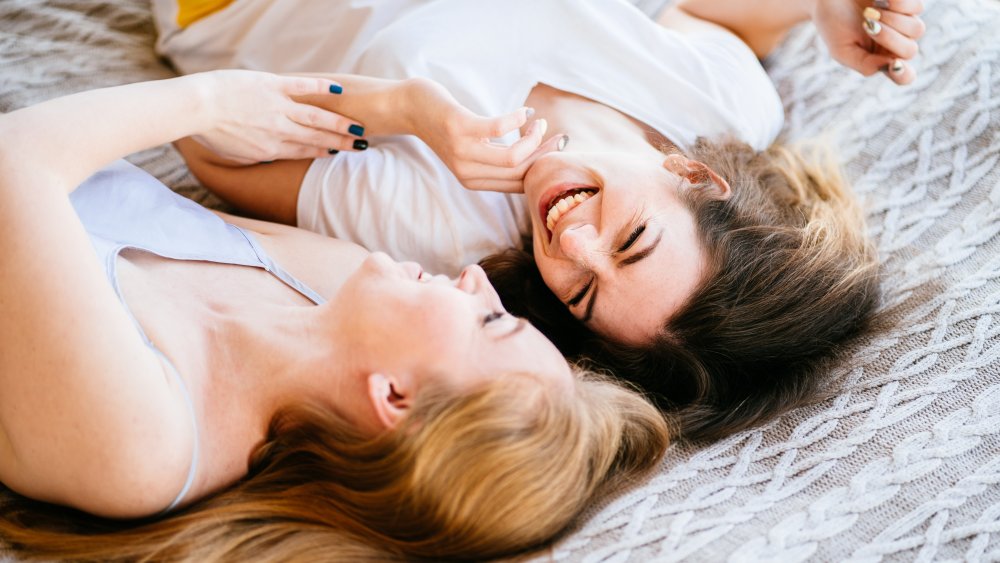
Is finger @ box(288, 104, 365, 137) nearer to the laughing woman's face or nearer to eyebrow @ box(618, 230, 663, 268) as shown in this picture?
the laughing woman's face

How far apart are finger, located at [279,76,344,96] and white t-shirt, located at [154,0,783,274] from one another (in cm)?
18

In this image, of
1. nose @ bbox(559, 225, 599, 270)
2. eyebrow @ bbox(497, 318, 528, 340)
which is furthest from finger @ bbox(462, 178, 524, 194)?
eyebrow @ bbox(497, 318, 528, 340)

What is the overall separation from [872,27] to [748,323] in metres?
0.87

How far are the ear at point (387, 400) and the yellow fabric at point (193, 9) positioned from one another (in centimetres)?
138

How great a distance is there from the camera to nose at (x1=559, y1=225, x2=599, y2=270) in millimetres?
1626

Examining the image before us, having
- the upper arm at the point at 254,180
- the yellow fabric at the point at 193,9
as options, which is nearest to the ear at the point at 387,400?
the upper arm at the point at 254,180

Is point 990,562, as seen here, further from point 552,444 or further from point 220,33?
point 220,33

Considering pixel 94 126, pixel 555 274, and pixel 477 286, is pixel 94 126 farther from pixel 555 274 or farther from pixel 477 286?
pixel 555 274

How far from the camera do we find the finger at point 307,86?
174 cm

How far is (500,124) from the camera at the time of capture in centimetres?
158

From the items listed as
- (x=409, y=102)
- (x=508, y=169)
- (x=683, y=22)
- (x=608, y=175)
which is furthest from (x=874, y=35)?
(x=409, y=102)

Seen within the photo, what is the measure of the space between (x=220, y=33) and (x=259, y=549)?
1479 mm

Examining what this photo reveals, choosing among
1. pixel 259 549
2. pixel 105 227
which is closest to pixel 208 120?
pixel 105 227

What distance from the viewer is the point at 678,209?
170 cm
